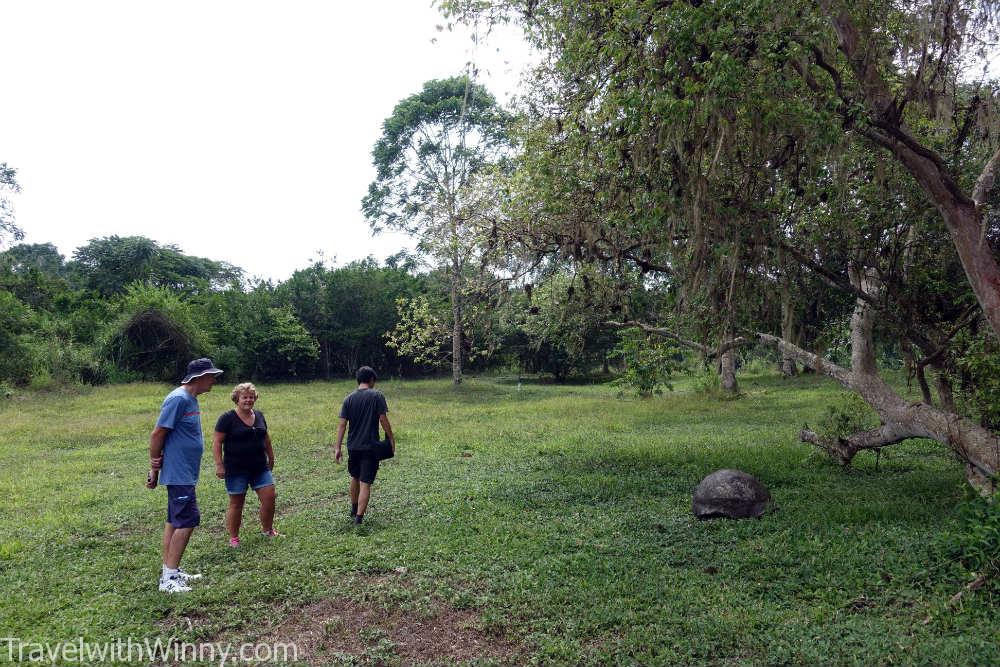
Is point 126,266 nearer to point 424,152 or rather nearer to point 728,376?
point 424,152

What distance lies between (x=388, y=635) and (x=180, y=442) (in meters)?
2.38

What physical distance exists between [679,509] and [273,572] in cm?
443

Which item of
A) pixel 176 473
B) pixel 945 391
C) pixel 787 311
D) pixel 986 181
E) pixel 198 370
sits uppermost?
pixel 986 181

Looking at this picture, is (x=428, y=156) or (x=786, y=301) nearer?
(x=786, y=301)

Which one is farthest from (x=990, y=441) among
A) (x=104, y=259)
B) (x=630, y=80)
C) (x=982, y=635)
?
(x=104, y=259)

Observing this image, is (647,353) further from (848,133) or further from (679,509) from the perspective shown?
(848,133)

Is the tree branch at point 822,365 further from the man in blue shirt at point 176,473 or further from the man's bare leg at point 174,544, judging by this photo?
the man's bare leg at point 174,544

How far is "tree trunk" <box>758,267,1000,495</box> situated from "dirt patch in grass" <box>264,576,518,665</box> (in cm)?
493

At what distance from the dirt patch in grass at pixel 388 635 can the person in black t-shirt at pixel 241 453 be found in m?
A: 1.71

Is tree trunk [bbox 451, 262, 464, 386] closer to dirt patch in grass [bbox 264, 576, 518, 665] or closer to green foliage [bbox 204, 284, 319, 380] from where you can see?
green foliage [bbox 204, 284, 319, 380]

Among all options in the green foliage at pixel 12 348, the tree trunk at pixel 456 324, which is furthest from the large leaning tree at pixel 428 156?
the green foliage at pixel 12 348

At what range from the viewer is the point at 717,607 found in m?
4.72

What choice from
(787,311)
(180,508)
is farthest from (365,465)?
(787,311)

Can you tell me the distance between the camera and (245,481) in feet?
20.4
